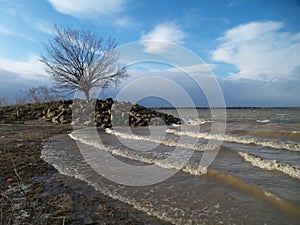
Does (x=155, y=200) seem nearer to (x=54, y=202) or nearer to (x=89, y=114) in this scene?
(x=54, y=202)

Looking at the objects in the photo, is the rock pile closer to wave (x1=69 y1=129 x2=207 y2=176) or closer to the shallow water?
wave (x1=69 y1=129 x2=207 y2=176)

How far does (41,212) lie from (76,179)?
158 centimetres

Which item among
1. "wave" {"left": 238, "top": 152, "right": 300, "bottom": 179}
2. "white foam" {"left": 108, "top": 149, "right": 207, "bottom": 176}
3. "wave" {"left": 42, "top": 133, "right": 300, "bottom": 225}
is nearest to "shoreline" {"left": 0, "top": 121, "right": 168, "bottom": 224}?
"wave" {"left": 42, "top": 133, "right": 300, "bottom": 225}

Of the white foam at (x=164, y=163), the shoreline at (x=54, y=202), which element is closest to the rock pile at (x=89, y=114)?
the white foam at (x=164, y=163)

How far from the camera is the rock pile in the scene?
17344 millimetres

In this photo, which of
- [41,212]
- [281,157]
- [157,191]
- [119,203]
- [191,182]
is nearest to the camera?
[41,212]

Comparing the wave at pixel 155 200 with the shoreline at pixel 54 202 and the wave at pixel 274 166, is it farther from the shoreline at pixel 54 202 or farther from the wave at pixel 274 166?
the wave at pixel 274 166

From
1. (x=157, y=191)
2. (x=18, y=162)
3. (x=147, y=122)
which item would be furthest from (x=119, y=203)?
(x=147, y=122)

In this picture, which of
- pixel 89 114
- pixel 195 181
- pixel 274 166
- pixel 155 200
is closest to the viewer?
pixel 155 200

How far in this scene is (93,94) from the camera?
73.6ft

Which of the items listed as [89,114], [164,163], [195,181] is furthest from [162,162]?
[89,114]

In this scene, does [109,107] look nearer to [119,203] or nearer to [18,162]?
[18,162]

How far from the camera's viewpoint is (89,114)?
1823 cm

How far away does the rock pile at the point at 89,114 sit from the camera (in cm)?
1734
